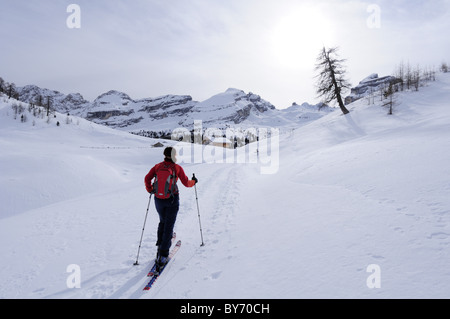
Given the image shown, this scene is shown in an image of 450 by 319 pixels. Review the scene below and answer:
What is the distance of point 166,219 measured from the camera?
4789 millimetres

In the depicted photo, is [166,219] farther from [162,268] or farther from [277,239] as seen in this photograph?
[277,239]

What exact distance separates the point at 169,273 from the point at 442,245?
15.0ft

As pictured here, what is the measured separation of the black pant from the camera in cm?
468

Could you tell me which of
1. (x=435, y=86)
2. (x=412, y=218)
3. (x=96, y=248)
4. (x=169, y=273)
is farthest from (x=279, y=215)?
(x=435, y=86)

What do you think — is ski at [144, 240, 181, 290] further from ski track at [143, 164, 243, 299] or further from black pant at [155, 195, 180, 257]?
black pant at [155, 195, 180, 257]

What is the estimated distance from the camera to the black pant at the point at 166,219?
4.68m

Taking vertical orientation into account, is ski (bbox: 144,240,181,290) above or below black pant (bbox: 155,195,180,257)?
below

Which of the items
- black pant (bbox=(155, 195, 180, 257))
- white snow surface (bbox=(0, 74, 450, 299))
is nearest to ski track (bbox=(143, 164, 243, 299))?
white snow surface (bbox=(0, 74, 450, 299))

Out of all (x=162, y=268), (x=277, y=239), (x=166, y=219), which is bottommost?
(x=162, y=268)

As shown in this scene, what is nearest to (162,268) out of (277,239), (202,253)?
(202,253)

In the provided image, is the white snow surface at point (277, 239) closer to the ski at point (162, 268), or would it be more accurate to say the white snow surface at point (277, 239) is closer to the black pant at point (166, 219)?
the ski at point (162, 268)

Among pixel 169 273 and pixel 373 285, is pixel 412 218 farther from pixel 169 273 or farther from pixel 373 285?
pixel 169 273

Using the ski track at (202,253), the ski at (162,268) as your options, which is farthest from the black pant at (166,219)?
the ski track at (202,253)

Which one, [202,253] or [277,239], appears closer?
[277,239]
